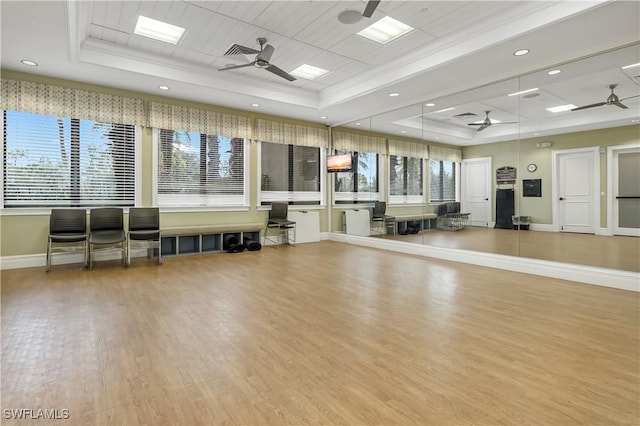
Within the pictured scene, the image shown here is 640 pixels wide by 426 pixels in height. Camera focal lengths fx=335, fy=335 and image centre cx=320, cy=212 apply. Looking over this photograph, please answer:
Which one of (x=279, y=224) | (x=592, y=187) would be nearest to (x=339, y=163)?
(x=279, y=224)

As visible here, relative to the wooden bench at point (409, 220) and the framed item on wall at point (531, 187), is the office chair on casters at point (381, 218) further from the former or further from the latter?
the framed item on wall at point (531, 187)

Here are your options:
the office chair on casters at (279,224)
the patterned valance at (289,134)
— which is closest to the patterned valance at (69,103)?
the patterned valance at (289,134)

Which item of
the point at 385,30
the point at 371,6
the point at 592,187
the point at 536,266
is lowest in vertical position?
the point at 536,266

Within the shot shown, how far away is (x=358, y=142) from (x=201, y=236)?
4.21m

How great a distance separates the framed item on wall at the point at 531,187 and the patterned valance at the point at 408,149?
6.25ft

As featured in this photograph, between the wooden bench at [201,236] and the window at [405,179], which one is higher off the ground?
the window at [405,179]

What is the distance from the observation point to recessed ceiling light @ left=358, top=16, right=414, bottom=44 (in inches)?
170

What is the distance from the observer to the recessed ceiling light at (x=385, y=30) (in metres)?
4.31

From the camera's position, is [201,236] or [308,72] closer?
[308,72]

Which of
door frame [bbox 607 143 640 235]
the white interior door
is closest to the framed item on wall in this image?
the white interior door

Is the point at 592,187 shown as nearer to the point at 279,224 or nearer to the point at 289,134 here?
the point at 279,224

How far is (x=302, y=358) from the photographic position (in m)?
2.28

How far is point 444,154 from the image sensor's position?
6.24 meters

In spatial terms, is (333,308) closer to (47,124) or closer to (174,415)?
(174,415)
